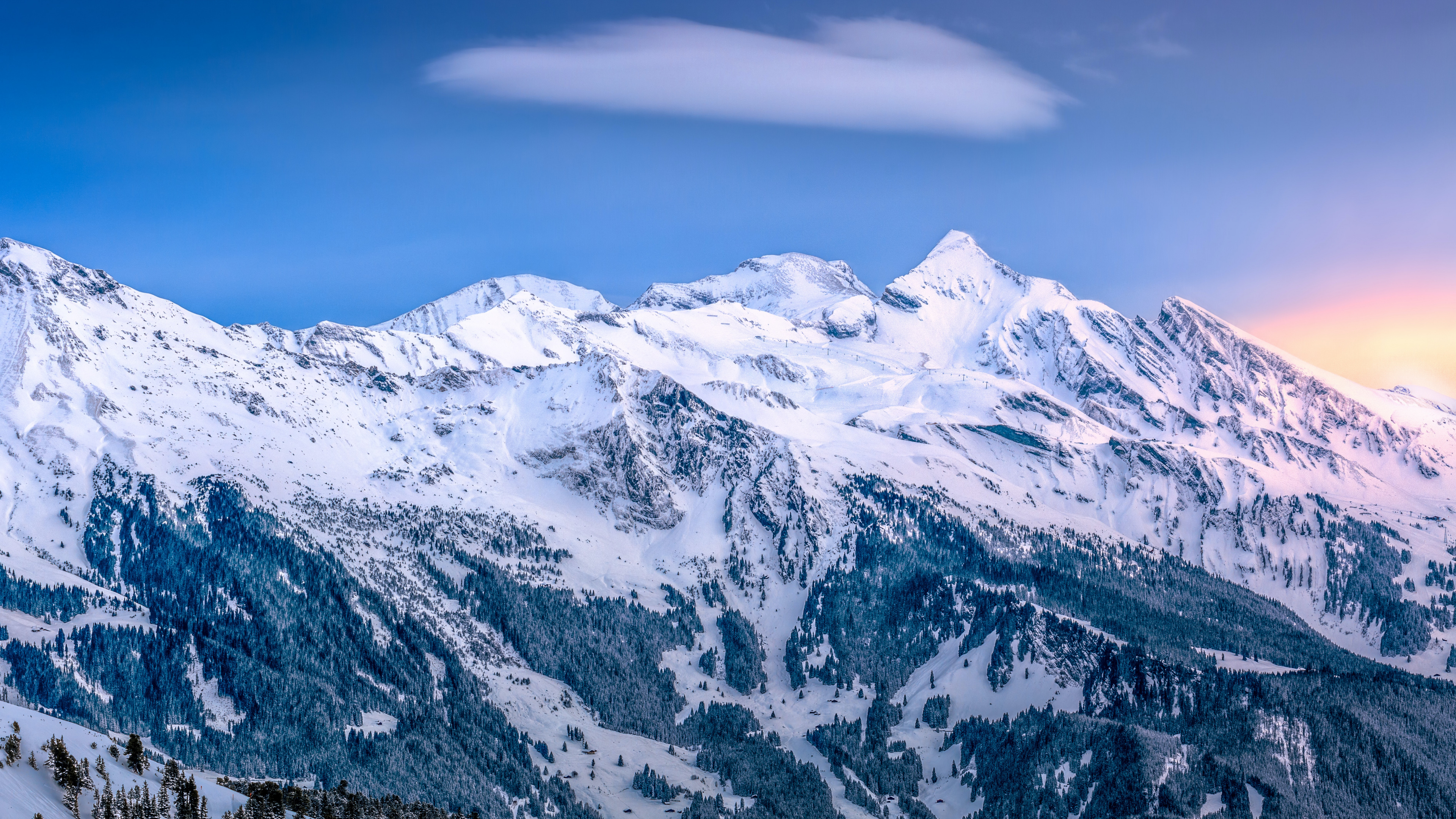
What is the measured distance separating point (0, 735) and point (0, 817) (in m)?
31.4

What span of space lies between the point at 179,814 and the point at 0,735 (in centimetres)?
3118

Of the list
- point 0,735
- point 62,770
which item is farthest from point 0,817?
point 0,735

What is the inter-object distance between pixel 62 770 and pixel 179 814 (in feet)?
58.5

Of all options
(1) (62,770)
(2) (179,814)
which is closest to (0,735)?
(1) (62,770)

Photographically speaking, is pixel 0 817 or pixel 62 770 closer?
pixel 0 817

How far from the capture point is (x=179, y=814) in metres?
192

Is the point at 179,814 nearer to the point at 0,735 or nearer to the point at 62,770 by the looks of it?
the point at 62,770

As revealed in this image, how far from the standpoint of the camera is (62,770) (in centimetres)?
18600

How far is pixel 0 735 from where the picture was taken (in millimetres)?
195125

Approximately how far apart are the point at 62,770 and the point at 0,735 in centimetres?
1710

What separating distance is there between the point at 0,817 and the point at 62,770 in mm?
18074

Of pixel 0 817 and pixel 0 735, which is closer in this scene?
pixel 0 817

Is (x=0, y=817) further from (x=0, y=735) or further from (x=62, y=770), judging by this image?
(x=0, y=735)
